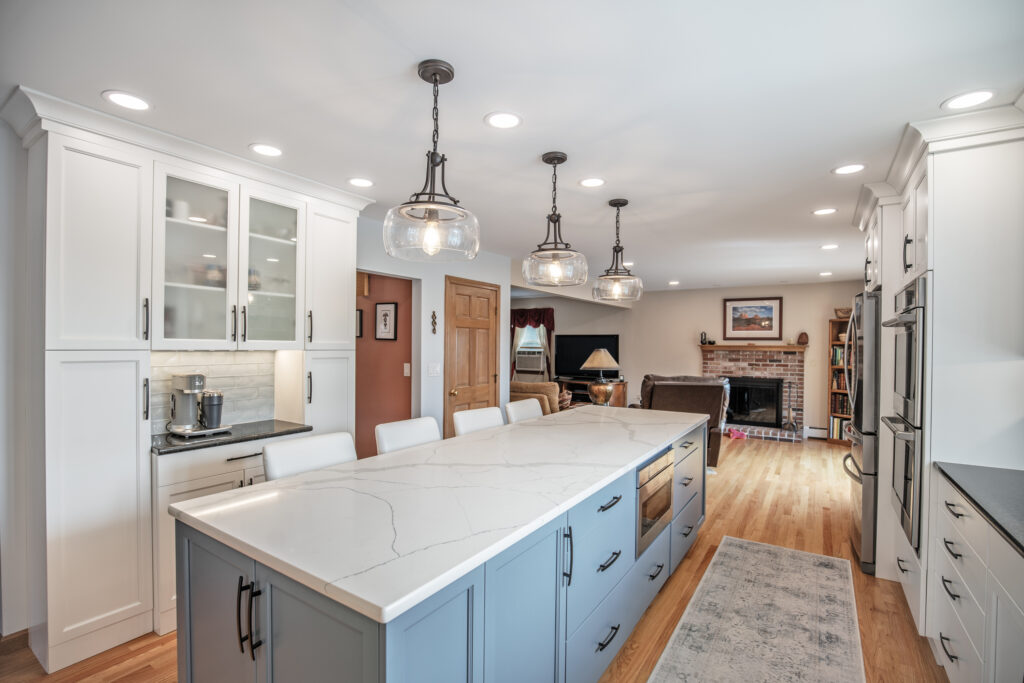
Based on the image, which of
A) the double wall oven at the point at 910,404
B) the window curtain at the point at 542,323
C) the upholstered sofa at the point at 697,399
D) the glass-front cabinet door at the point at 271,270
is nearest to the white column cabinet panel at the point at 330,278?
the glass-front cabinet door at the point at 271,270

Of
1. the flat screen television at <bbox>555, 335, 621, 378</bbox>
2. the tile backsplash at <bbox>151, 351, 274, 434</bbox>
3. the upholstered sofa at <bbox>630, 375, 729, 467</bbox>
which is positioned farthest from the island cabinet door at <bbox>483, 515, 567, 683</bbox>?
the flat screen television at <bbox>555, 335, 621, 378</bbox>

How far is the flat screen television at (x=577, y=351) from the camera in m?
9.34

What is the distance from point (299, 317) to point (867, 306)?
135 inches

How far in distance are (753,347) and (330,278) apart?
6.91m

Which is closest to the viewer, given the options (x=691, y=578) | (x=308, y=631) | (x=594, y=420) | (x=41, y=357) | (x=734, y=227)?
(x=308, y=631)

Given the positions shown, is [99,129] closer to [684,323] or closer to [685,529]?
[685,529]

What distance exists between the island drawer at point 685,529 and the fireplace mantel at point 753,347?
522 centimetres

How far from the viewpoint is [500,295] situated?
5434mm

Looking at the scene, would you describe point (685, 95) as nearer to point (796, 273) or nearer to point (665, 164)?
point (665, 164)

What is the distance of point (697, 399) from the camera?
570 centimetres

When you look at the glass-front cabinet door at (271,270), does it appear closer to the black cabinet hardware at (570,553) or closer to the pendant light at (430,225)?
the pendant light at (430,225)

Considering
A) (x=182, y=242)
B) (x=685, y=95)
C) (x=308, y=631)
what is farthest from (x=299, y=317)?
(x=685, y=95)

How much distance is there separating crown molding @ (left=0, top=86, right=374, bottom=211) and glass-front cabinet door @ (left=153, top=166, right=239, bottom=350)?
95 millimetres

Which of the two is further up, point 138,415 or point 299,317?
point 299,317
